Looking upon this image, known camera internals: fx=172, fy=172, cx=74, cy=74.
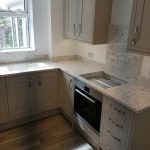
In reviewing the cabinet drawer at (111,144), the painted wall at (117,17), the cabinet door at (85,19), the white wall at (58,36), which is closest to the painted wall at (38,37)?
the white wall at (58,36)

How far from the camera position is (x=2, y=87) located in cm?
237

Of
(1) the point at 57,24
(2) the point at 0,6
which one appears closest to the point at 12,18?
(2) the point at 0,6

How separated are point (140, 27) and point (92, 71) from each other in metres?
1.08

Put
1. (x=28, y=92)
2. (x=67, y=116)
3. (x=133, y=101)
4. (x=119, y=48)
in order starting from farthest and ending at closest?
(x=67, y=116)
(x=28, y=92)
(x=119, y=48)
(x=133, y=101)

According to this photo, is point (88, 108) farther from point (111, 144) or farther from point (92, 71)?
point (92, 71)

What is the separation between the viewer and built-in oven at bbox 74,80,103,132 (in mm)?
2044

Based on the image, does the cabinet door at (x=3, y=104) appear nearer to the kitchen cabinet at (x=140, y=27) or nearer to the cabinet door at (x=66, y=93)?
the cabinet door at (x=66, y=93)

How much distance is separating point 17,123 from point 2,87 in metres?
0.67

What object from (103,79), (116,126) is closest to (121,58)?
(103,79)

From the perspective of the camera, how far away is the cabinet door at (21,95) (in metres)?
2.45

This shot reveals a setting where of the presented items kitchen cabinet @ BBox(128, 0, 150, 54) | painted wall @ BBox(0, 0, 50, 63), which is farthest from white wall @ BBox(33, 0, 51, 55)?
kitchen cabinet @ BBox(128, 0, 150, 54)

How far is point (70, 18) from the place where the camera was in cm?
270

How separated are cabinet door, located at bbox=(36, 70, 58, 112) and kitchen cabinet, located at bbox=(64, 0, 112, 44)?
28.7 inches

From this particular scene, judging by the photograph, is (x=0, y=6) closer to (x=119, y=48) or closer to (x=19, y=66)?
(x=19, y=66)
